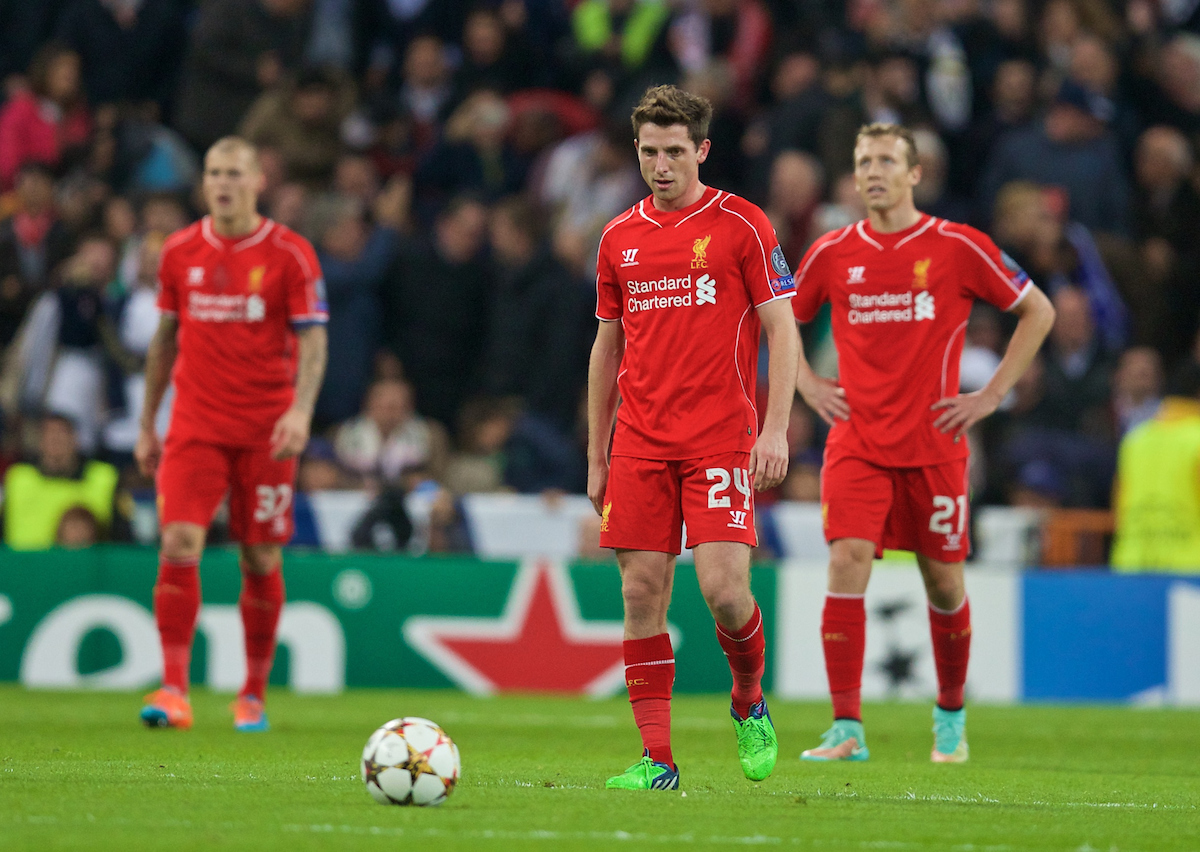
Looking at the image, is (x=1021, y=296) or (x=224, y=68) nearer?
(x=1021, y=296)

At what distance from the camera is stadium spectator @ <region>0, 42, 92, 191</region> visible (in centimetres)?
1662

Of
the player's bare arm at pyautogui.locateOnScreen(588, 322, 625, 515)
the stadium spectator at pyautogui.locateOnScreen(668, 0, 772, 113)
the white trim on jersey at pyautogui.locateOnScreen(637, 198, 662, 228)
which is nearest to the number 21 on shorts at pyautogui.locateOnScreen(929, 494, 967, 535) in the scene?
the player's bare arm at pyautogui.locateOnScreen(588, 322, 625, 515)

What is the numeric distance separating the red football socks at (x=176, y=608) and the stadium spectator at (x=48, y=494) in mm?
4330

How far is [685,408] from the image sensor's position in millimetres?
6438

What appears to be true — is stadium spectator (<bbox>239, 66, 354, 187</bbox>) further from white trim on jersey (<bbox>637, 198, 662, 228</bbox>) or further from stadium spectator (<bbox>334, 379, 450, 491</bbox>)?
white trim on jersey (<bbox>637, 198, 662, 228</bbox>)

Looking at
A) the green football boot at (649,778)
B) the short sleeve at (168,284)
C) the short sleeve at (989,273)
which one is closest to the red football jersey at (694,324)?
the green football boot at (649,778)

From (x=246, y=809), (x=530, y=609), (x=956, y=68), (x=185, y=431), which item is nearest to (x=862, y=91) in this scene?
(x=956, y=68)

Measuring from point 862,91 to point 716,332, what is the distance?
932 centimetres

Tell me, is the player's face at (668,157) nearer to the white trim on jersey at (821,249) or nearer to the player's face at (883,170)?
the player's face at (883,170)

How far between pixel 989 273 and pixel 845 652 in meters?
1.85

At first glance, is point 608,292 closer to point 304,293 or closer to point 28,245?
point 304,293

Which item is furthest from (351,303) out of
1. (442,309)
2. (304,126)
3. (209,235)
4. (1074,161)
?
(1074,161)

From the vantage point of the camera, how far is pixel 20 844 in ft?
15.3

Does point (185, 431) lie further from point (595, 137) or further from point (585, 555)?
point (595, 137)
